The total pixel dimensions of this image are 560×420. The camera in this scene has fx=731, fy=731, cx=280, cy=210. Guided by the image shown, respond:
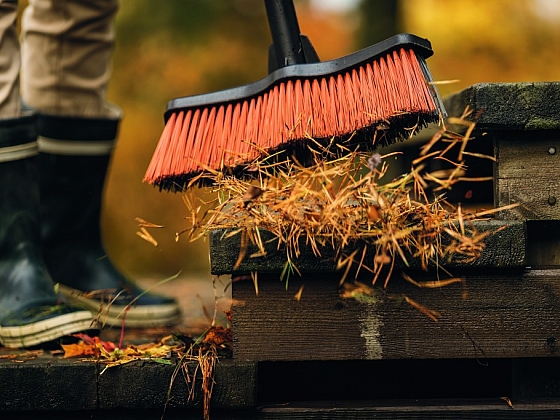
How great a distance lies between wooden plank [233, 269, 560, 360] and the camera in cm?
126

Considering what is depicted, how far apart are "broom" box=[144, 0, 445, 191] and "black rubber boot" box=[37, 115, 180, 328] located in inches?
22.9

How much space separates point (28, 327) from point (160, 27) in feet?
21.1

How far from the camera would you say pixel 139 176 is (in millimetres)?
7477

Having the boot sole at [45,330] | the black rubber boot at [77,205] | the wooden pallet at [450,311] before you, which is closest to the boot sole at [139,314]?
the black rubber boot at [77,205]

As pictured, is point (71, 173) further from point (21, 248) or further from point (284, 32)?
point (284, 32)

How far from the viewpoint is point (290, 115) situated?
1402 mm

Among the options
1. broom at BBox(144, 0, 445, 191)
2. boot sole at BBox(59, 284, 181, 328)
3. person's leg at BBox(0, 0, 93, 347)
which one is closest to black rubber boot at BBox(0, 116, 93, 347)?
person's leg at BBox(0, 0, 93, 347)

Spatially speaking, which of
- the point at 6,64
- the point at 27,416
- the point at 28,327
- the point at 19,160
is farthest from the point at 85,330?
the point at 6,64

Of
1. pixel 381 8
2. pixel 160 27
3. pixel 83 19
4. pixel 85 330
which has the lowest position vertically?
pixel 85 330

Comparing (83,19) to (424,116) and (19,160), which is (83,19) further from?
(424,116)

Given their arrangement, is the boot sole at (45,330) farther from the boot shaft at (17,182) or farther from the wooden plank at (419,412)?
the wooden plank at (419,412)

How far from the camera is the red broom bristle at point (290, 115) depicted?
4.38 ft

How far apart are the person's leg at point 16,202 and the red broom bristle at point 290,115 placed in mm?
377

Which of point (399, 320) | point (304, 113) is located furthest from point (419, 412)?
point (304, 113)
